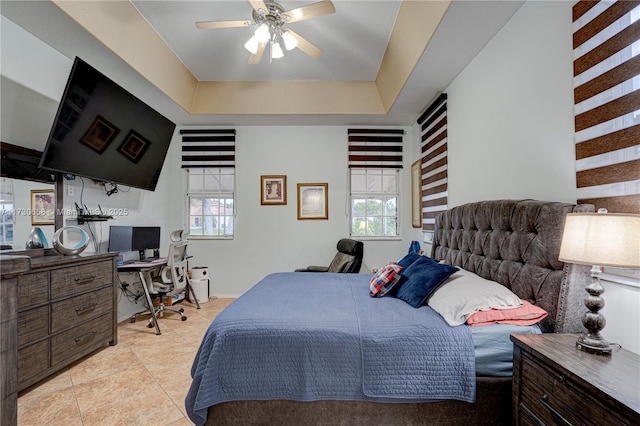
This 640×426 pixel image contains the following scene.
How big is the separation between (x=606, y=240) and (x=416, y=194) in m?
3.07

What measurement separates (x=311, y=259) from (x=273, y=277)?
1.76 meters

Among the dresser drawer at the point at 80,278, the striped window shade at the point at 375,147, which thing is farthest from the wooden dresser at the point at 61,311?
the striped window shade at the point at 375,147

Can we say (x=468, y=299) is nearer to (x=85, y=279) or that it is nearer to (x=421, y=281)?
(x=421, y=281)

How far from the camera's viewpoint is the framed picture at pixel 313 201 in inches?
172

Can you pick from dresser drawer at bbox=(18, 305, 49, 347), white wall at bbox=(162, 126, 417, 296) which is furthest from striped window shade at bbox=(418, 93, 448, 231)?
dresser drawer at bbox=(18, 305, 49, 347)

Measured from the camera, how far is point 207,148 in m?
4.37

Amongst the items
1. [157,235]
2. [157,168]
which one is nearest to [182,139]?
[157,168]

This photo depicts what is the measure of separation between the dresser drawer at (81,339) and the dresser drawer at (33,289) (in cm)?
33

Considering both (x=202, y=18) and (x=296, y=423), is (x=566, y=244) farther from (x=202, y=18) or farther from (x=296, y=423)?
(x=202, y=18)

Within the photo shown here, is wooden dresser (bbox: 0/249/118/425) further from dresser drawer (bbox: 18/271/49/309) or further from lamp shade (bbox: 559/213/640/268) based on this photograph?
lamp shade (bbox: 559/213/640/268)

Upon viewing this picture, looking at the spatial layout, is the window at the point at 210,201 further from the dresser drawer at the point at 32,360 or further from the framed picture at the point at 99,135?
the dresser drawer at the point at 32,360

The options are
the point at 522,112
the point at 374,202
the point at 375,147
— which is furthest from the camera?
the point at 374,202

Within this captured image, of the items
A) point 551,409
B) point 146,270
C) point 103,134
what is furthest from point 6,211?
point 551,409

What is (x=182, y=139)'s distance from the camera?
4402 mm
